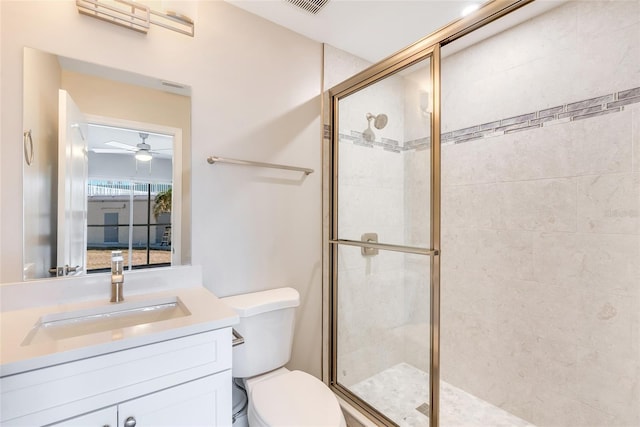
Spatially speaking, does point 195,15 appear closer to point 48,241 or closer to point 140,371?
point 48,241

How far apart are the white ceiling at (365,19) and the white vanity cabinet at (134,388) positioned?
63.3 inches

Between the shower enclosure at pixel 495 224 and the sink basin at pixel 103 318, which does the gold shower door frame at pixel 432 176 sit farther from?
the sink basin at pixel 103 318

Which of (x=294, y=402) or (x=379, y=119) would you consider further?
(x=379, y=119)

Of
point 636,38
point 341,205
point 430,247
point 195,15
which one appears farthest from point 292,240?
point 636,38

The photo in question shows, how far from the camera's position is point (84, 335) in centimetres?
92

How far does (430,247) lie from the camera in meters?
1.38

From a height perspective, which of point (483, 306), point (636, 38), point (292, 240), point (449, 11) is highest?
point (449, 11)

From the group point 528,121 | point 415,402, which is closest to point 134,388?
point 415,402

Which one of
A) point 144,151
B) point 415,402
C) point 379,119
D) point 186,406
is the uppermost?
point 379,119

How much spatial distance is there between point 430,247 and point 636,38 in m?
1.33

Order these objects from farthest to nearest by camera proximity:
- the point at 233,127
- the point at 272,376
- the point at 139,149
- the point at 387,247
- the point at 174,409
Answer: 1. the point at 387,247
2. the point at 233,127
3. the point at 272,376
4. the point at 139,149
5. the point at 174,409

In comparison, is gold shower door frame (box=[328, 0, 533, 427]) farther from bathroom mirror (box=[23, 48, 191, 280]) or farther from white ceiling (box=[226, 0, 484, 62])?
bathroom mirror (box=[23, 48, 191, 280])

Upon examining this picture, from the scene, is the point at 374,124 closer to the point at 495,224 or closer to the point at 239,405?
the point at 495,224

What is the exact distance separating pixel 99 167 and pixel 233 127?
626 mm
